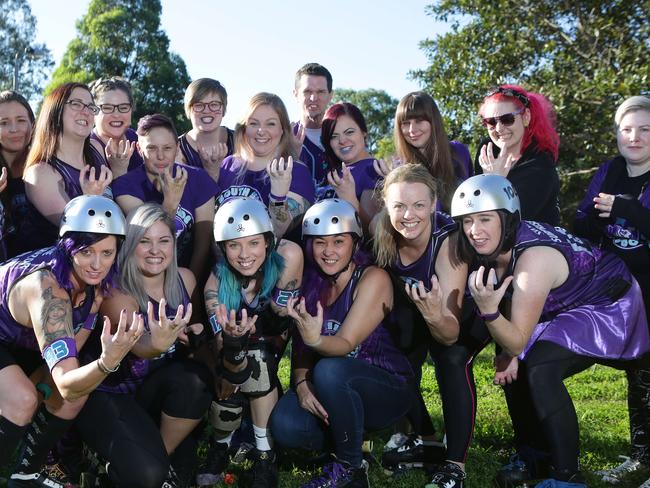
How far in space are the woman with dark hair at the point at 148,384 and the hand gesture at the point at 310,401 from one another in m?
0.69

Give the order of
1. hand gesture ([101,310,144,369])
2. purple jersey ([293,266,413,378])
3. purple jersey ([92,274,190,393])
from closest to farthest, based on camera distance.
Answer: hand gesture ([101,310,144,369]), purple jersey ([92,274,190,393]), purple jersey ([293,266,413,378])

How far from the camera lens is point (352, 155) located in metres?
6.31

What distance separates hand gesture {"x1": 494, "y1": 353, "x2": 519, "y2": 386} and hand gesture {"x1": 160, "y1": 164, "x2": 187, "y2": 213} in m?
2.79

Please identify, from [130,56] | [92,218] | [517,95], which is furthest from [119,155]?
[130,56]

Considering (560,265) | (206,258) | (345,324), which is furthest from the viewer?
(206,258)

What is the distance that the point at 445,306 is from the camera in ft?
15.9

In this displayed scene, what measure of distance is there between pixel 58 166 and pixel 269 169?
5.45 feet

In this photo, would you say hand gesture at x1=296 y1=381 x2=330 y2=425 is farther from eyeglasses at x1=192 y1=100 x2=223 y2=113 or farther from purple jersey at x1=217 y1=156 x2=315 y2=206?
eyeglasses at x1=192 y1=100 x2=223 y2=113

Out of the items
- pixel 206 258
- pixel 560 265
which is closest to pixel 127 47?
pixel 206 258

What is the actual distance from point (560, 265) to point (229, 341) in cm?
233

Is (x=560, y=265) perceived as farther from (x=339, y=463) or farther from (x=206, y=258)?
(x=206, y=258)

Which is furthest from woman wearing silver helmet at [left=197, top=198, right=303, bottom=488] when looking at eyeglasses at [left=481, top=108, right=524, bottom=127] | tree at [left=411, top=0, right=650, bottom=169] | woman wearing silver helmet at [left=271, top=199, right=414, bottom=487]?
A: tree at [left=411, top=0, right=650, bottom=169]

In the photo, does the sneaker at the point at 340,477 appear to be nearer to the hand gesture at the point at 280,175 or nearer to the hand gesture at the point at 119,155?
the hand gesture at the point at 280,175

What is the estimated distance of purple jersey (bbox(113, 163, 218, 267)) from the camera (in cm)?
561
